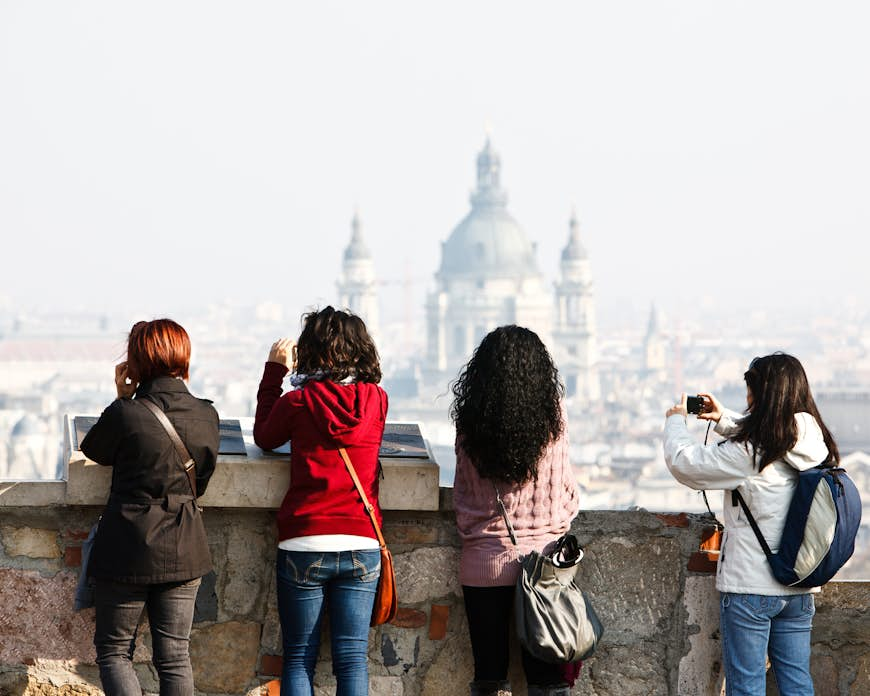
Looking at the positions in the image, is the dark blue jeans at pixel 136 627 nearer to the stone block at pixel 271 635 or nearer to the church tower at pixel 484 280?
the stone block at pixel 271 635

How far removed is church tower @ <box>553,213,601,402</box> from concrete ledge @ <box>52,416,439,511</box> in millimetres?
86685

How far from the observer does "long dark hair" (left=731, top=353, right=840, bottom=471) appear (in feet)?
6.21

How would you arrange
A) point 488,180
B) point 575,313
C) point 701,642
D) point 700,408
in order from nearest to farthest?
point 700,408, point 701,642, point 575,313, point 488,180

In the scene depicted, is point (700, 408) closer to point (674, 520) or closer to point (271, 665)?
point (674, 520)

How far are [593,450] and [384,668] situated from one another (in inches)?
2312

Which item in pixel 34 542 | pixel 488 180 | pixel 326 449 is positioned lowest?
pixel 34 542

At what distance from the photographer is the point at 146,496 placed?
1788 mm

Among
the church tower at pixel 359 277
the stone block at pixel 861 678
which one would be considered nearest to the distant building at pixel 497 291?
the church tower at pixel 359 277

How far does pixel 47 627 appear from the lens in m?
2.03

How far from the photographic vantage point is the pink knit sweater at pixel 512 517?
1879 mm

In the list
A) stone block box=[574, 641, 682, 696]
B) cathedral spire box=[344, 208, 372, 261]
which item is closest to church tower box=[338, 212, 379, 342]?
cathedral spire box=[344, 208, 372, 261]

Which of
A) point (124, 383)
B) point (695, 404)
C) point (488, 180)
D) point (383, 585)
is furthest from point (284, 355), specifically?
point (488, 180)

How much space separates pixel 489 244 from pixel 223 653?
9302cm

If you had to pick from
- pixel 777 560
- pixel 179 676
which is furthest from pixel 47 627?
pixel 777 560
